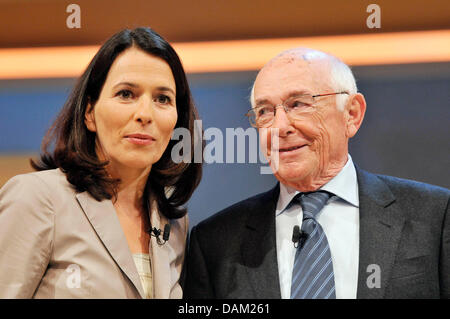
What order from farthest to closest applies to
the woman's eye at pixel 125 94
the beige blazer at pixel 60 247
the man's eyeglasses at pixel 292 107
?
1. the man's eyeglasses at pixel 292 107
2. the woman's eye at pixel 125 94
3. the beige blazer at pixel 60 247

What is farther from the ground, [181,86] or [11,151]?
[181,86]

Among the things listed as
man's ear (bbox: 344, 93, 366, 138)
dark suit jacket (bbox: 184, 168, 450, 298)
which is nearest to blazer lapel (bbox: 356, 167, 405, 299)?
dark suit jacket (bbox: 184, 168, 450, 298)

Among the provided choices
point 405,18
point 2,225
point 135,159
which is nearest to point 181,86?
point 135,159

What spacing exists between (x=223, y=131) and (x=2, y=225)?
1149 mm

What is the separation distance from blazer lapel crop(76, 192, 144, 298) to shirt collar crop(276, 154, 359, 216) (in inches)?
23.5

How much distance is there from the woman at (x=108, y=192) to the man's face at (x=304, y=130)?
36 cm

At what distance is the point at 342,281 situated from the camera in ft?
5.98

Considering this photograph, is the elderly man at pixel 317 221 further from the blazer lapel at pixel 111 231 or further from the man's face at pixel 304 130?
the blazer lapel at pixel 111 231

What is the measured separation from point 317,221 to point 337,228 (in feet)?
0.25

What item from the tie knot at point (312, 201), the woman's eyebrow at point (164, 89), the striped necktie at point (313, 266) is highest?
the woman's eyebrow at point (164, 89)

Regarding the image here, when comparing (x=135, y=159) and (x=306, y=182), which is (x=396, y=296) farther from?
(x=135, y=159)

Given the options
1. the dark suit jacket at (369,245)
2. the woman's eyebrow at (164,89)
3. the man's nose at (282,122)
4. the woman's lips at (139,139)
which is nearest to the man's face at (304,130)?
the man's nose at (282,122)

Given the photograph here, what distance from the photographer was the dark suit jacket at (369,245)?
1757 millimetres

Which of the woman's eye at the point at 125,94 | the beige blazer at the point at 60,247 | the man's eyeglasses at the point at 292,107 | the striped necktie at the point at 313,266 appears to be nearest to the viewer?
the beige blazer at the point at 60,247
